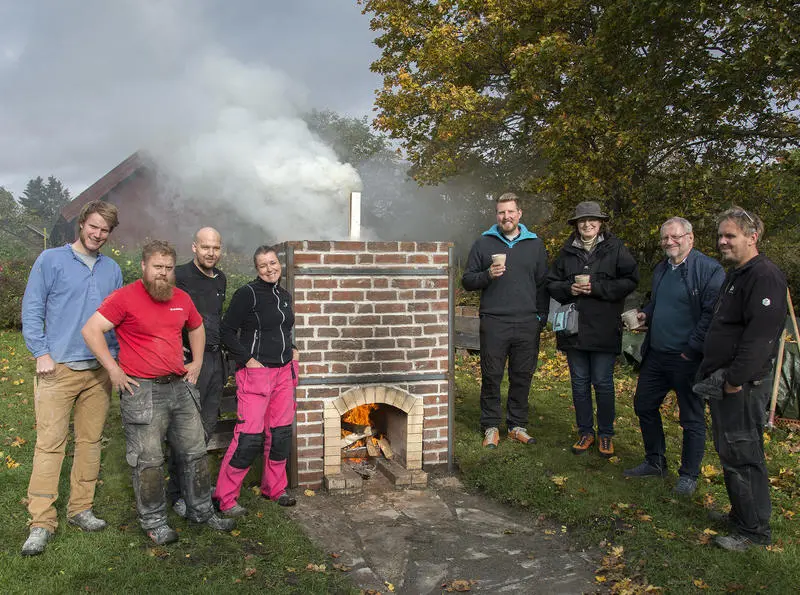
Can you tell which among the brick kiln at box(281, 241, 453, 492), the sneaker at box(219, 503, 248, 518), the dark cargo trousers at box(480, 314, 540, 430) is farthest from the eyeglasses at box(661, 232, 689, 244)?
the sneaker at box(219, 503, 248, 518)

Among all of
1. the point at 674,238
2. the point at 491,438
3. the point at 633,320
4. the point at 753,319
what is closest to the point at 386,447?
the point at 491,438

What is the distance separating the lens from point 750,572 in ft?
11.5

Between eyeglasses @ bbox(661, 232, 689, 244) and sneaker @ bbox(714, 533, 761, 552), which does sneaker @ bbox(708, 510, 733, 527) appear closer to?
sneaker @ bbox(714, 533, 761, 552)

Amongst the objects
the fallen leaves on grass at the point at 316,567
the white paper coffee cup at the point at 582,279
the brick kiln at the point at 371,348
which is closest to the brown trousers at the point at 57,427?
the brick kiln at the point at 371,348

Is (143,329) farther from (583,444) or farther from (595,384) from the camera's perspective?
(583,444)

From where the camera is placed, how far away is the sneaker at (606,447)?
548 cm

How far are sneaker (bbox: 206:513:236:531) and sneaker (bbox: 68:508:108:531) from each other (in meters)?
0.67

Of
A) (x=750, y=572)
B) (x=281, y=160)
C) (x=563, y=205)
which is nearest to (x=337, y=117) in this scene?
(x=281, y=160)

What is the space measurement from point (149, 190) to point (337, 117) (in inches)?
525

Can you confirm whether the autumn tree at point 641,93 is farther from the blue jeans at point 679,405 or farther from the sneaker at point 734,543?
the sneaker at point 734,543

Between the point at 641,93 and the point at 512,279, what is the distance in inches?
235

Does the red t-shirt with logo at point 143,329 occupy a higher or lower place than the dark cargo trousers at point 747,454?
higher

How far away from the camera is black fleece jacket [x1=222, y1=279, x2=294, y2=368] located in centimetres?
438

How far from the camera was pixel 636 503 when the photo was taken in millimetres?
4469
